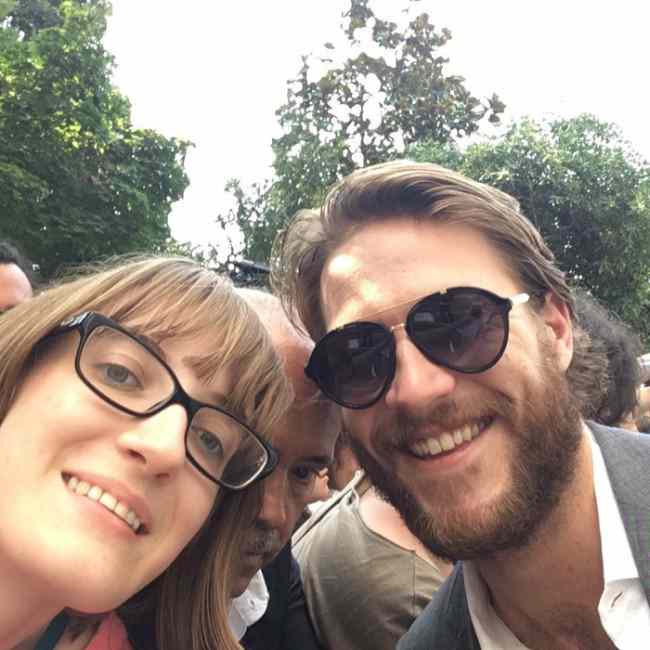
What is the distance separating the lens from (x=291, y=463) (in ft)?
6.67

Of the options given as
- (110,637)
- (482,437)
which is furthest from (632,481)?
(110,637)

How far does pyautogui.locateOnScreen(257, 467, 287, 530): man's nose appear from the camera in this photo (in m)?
2.00

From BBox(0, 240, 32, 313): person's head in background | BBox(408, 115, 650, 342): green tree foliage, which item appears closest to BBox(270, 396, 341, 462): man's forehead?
BBox(0, 240, 32, 313): person's head in background

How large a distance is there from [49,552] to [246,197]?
14.8 metres

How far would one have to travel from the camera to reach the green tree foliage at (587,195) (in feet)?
39.3

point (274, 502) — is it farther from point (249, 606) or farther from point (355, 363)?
point (355, 363)

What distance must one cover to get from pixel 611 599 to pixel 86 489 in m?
1.31

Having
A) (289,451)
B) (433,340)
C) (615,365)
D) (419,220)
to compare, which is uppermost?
(419,220)

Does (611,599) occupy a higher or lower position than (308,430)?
lower

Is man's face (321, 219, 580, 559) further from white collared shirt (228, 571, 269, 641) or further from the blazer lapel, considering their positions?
white collared shirt (228, 571, 269, 641)

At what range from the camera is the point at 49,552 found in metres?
1.23

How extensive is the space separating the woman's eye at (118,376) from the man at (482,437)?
619 mm

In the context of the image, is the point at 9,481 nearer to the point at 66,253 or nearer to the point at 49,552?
the point at 49,552

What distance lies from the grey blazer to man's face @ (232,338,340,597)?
1.75ft
